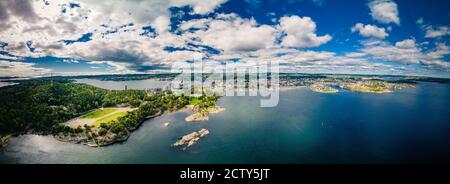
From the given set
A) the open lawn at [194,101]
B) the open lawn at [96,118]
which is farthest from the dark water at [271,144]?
the open lawn at [194,101]

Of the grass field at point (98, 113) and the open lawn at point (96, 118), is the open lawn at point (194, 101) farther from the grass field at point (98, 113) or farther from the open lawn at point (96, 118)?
the grass field at point (98, 113)

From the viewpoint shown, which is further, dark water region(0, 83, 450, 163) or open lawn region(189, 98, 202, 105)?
open lawn region(189, 98, 202, 105)

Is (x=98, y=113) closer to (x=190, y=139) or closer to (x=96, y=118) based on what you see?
(x=96, y=118)

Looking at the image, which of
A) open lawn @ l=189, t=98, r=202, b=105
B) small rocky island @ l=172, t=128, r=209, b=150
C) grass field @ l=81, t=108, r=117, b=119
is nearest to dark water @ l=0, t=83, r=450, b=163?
small rocky island @ l=172, t=128, r=209, b=150

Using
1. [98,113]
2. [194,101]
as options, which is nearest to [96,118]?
[98,113]

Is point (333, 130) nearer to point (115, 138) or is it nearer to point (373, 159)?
point (373, 159)

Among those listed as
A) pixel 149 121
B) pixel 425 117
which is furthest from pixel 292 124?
pixel 425 117

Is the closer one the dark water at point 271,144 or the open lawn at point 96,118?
the dark water at point 271,144

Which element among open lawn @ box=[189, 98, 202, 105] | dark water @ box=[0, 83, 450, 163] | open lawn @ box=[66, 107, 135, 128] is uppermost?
open lawn @ box=[189, 98, 202, 105]

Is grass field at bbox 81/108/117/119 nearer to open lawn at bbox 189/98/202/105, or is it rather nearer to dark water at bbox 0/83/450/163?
dark water at bbox 0/83/450/163

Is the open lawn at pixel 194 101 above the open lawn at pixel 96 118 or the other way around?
above
